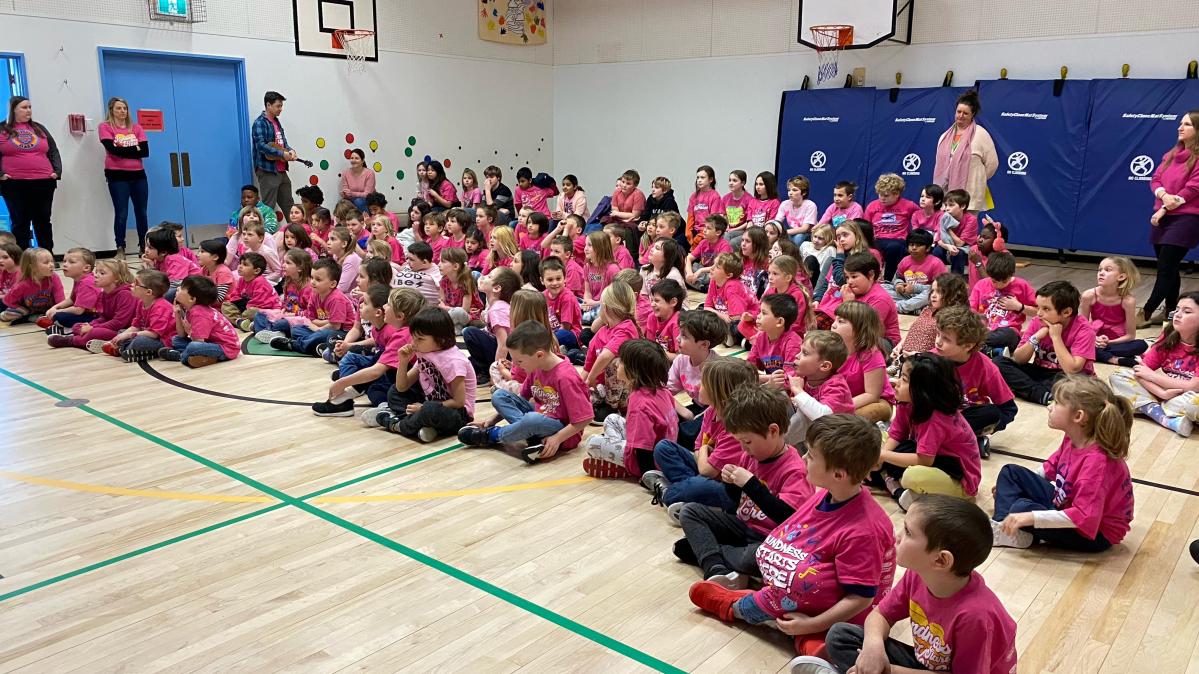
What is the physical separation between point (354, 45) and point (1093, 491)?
43.1ft

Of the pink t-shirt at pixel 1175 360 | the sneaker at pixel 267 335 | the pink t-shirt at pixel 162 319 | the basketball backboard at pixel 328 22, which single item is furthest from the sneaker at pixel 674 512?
the basketball backboard at pixel 328 22

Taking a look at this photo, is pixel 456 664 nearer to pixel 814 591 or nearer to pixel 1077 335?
pixel 814 591

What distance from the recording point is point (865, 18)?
40.1ft

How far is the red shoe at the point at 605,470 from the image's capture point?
4.57 meters

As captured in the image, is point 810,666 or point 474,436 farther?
point 474,436

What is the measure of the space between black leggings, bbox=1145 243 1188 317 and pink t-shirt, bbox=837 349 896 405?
4683mm

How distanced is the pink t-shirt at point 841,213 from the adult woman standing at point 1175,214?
9.69ft

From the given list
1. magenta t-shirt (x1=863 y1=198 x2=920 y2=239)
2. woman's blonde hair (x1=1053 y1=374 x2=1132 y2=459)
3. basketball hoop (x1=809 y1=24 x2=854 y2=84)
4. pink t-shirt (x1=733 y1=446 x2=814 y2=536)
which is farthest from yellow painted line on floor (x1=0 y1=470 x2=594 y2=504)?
basketball hoop (x1=809 y1=24 x2=854 y2=84)

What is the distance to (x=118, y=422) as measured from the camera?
5.41 meters

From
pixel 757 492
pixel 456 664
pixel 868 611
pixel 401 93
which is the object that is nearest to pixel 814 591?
pixel 868 611

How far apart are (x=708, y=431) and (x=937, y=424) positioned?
104 cm

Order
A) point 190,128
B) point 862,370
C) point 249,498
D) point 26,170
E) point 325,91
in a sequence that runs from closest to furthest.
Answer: point 249,498, point 862,370, point 26,170, point 190,128, point 325,91

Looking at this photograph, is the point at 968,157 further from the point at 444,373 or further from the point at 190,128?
the point at 190,128

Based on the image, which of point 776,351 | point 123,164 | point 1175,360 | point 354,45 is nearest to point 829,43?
point 354,45
